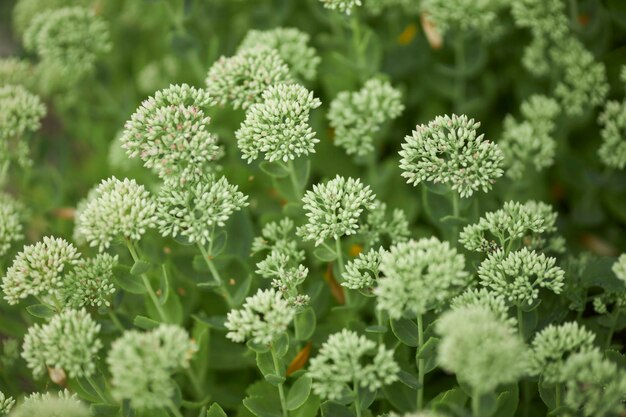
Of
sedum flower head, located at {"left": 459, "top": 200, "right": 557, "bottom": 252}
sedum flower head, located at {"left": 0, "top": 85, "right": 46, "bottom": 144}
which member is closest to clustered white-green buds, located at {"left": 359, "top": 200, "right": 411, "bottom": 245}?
sedum flower head, located at {"left": 459, "top": 200, "right": 557, "bottom": 252}

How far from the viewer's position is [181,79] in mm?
3119

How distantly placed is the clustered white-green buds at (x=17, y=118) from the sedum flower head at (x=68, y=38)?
0.32 meters

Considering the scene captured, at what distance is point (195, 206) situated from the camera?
1.86 metres

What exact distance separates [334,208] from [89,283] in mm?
772

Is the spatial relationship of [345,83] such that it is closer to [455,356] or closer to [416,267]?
[416,267]

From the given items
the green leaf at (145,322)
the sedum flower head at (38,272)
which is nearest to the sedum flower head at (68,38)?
the sedum flower head at (38,272)

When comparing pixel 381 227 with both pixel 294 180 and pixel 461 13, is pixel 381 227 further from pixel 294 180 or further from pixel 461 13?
pixel 461 13

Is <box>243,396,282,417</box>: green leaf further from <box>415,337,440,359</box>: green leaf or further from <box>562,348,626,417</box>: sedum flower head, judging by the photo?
<box>562,348,626,417</box>: sedum flower head

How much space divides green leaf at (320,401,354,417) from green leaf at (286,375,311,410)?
0.06 meters

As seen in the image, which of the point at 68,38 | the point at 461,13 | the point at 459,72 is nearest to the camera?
the point at 461,13

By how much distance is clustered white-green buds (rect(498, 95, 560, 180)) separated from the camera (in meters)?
2.42

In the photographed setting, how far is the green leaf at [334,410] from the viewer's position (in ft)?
5.90

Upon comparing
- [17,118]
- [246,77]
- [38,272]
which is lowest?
[38,272]

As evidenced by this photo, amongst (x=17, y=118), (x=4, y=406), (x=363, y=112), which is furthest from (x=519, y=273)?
(x=17, y=118)
